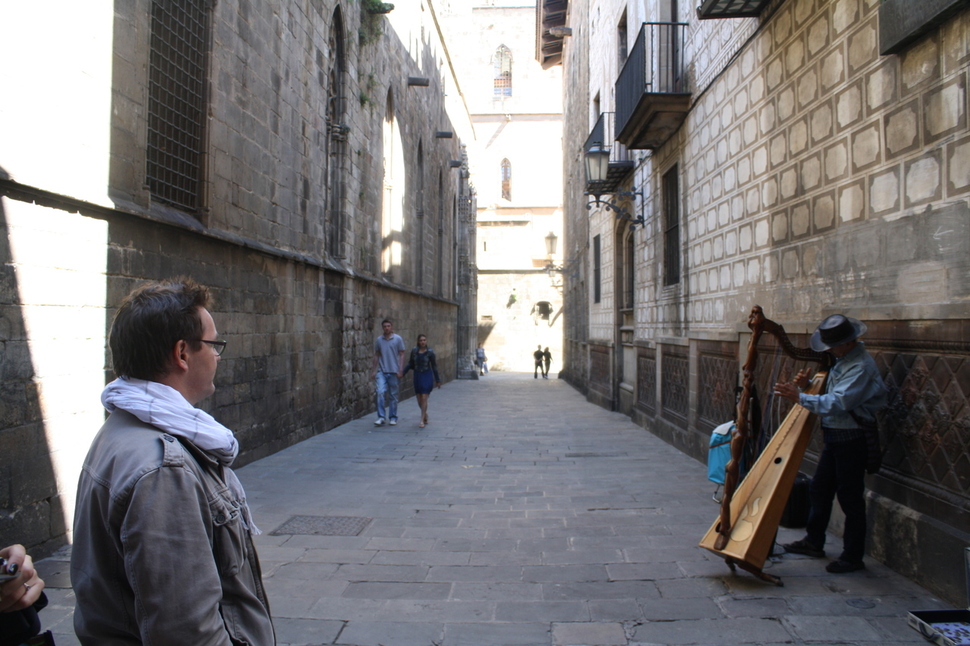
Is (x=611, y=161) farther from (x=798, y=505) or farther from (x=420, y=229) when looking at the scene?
(x=798, y=505)

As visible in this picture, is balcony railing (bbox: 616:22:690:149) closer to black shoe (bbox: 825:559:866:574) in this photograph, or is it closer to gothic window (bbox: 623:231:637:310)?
gothic window (bbox: 623:231:637:310)

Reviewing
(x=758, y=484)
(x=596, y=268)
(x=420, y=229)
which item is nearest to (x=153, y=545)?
(x=758, y=484)

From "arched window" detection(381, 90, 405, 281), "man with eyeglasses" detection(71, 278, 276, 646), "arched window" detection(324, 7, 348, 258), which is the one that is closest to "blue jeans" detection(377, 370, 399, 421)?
"arched window" detection(324, 7, 348, 258)

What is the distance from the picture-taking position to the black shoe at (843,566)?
434 cm

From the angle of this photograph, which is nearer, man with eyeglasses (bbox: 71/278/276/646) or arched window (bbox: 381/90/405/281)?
man with eyeglasses (bbox: 71/278/276/646)

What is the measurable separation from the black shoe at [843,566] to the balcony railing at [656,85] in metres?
Answer: 6.69

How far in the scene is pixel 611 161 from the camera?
1405 cm

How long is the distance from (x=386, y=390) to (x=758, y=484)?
8509 millimetres

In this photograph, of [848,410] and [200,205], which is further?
[200,205]

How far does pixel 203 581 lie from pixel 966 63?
4381mm

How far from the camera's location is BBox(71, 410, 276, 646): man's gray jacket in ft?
4.66

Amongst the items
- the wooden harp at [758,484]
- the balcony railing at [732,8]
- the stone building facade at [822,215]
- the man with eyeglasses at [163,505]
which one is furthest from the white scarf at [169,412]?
the balcony railing at [732,8]

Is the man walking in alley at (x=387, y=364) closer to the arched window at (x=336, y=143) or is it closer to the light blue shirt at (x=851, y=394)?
the arched window at (x=336, y=143)

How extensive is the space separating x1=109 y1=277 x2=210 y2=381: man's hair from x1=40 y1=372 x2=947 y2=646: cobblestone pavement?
236 centimetres
